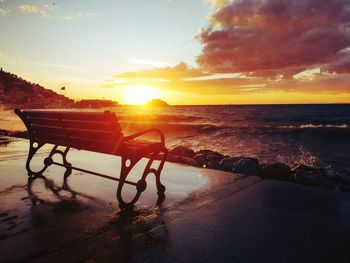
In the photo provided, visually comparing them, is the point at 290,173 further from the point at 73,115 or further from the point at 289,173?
the point at 73,115

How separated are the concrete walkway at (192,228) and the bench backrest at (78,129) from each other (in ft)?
2.53

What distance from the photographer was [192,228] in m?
3.04

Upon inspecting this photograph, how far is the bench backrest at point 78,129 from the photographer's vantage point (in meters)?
3.56

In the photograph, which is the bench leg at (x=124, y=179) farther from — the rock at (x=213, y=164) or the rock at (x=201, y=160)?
the rock at (x=201, y=160)

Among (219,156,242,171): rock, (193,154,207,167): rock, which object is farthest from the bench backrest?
(193,154,207,167): rock

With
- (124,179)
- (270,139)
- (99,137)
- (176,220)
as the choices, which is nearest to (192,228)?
(176,220)

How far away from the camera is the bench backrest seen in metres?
3.56

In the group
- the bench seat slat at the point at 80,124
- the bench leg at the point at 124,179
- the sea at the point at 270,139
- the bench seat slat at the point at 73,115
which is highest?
the bench seat slat at the point at 73,115

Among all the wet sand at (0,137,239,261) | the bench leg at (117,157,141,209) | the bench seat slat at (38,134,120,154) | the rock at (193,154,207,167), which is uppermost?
the bench seat slat at (38,134,120,154)

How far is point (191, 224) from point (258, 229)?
27.4 inches

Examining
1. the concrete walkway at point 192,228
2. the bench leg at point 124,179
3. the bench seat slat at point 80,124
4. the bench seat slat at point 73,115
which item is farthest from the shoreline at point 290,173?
the bench seat slat at point 73,115

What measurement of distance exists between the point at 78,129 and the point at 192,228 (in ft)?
7.14

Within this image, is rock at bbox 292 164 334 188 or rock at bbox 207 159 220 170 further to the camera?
rock at bbox 207 159 220 170

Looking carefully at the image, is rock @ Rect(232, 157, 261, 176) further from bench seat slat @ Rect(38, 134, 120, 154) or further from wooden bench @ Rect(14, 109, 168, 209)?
bench seat slat @ Rect(38, 134, 120, 154)
